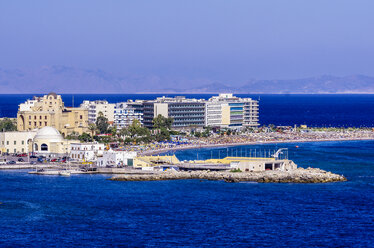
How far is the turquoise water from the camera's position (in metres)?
48.9

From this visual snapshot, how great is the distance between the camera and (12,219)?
54.6m

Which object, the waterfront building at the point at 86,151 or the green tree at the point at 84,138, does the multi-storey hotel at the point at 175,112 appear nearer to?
the green tree at the point at 84,138

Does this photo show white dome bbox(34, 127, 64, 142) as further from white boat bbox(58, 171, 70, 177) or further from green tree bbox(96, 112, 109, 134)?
green tree bbox(96, 112, 109, 134)

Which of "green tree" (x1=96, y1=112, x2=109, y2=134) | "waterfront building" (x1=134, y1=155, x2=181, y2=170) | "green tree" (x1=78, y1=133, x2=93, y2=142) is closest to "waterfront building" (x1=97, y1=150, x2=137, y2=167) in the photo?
"waterfront building" (x1=134, y1=155, x2=181, y2=170)

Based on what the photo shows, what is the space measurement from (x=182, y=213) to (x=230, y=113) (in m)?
86.9

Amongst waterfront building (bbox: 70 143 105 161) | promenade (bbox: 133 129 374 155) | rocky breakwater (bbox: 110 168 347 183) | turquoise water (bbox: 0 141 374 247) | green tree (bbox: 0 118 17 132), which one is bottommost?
turquoise water (bbox: 0 141 374 247)

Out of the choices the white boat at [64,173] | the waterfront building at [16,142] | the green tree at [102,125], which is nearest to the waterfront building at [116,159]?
the white boat at [64,173]

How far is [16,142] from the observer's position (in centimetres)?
9544

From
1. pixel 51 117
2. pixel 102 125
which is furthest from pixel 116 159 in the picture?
pixel 102 125

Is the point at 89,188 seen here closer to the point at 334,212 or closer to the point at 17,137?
the point at 334,212

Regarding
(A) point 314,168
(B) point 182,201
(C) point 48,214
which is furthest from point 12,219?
(A) point 314,168

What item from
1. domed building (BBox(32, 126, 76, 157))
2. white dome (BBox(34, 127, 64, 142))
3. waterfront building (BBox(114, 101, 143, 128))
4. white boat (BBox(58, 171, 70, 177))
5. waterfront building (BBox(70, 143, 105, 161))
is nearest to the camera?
white boat (BBox(58, 171, 70, 177))

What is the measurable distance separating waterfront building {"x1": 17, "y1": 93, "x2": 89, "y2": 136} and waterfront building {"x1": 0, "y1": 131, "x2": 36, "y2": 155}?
1462 cm

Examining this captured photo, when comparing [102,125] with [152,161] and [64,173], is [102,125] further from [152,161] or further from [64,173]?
[64,173]
